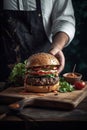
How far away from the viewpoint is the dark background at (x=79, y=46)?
5.48 meters

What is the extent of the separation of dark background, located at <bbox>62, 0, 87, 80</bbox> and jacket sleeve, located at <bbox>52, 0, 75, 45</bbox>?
1.24ft

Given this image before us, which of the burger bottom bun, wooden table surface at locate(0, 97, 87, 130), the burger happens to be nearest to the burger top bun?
the burger

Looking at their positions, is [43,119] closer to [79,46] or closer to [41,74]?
[41,74]

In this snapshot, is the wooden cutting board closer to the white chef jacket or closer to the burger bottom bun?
the burger bottom bun

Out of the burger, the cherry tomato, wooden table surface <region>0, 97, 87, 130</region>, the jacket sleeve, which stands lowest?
wooden table surface <region>0, 97, 87, 130</region>

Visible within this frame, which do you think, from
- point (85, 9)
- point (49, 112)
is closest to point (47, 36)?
point (85, 9)

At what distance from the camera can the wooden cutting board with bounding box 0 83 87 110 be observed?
387 cm

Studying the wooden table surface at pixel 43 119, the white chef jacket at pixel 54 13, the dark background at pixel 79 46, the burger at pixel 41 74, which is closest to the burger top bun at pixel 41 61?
the burger at pixel 41 74

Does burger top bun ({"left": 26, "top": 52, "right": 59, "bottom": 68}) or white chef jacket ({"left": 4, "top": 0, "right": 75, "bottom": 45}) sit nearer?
burger top bun ({"left": 26, "top": 52, "right": 59, "bottom": 68})

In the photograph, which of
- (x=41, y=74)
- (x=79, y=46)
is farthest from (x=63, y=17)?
(x=41, y=74)

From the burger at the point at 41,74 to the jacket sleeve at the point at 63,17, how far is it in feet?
2.01

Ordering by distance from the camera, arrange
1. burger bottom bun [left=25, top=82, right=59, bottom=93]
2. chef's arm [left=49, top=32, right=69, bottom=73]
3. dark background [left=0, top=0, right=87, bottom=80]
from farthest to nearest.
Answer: dark background [left=0, top=0, right=87, bottom=80], chef's arm [left=49, top=32, right=69, bottom=73], burger bottom bun [left=25, top=82, right=59, bottom=93]

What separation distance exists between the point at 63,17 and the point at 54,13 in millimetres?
118
